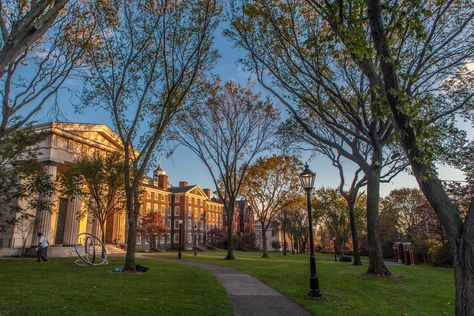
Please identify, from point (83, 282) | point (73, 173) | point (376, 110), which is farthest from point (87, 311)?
point (73, 173)

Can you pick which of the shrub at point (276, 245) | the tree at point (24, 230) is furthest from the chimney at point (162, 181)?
the shrub at point (276, 245)

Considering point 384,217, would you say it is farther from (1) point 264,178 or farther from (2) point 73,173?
(2) point 73,173

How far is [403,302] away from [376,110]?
21.4ft

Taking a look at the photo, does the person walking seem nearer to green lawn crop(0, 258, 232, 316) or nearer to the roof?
green lawn crop(0, 258, 232, 316)

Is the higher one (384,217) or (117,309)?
(384,217)

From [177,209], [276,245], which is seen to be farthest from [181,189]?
[276,245]

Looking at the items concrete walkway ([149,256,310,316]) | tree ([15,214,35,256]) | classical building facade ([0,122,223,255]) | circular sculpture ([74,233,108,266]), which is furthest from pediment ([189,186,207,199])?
concrete walkway ([149,256,310,316])

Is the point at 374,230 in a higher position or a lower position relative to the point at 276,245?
higher

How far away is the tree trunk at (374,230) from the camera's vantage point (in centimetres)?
1489

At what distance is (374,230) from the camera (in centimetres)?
1545

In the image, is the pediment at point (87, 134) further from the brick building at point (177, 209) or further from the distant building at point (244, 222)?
the distant building at point (244, 222)

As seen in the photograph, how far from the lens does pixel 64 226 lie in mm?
33281

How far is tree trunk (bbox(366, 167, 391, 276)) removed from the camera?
48.9 ft

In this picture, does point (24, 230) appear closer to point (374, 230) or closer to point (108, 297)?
point (108, 297)
